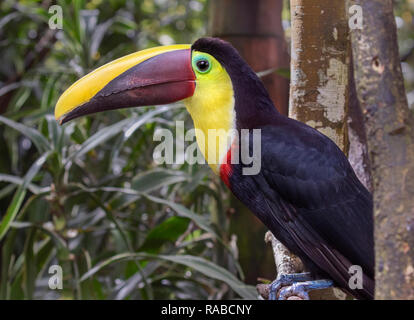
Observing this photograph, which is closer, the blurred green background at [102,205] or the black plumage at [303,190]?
the black plumage at [303,190]

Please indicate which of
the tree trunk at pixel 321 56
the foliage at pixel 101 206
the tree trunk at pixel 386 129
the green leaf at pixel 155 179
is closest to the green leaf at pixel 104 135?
the foliage at pixel 101 206

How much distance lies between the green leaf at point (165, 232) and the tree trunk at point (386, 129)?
1.04 metres

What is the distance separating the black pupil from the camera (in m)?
1.11

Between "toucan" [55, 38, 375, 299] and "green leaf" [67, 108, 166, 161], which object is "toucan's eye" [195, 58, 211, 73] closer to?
"toucan" [55, 38, 375, 299]

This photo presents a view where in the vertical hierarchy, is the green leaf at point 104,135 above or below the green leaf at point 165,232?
above

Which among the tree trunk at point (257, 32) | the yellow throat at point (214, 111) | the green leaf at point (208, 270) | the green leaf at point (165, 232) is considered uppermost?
the tree trunk at point (257, 32)

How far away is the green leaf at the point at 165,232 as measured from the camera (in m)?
1.68

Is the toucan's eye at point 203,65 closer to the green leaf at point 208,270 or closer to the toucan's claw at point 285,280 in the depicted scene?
the toucan's claw at point 285,280

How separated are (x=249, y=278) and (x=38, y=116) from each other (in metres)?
0.90

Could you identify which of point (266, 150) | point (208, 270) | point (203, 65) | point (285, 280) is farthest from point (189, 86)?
point (208, 270)

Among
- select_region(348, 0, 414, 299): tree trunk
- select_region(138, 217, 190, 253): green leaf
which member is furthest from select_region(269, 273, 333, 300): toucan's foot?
select_region(138, 217, 190, 253): green leaf

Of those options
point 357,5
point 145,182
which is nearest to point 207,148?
point 357,5

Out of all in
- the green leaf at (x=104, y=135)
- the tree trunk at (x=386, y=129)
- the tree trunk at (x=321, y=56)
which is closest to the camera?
the tree trunk at (x=386, y=129)
